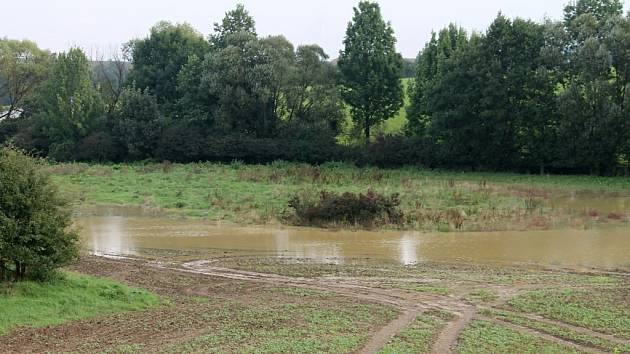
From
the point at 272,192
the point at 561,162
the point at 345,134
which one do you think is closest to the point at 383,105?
the point at 345,134

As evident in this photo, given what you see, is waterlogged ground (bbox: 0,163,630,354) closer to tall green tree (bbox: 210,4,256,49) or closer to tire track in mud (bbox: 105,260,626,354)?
tire track in mud (bbox: 105,260,626,354)

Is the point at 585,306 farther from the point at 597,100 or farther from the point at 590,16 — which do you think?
the point at 590,16

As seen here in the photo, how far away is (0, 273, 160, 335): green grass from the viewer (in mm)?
11523

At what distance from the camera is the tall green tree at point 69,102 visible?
198 ft

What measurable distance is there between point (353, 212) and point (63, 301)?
15246 mm

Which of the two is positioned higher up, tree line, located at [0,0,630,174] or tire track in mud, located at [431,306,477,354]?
tree line, located at [0,0,630,174]

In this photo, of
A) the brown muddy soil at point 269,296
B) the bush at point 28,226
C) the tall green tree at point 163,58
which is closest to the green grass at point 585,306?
the brown muddy soil at point 269,296

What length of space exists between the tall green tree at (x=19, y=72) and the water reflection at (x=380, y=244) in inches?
1855

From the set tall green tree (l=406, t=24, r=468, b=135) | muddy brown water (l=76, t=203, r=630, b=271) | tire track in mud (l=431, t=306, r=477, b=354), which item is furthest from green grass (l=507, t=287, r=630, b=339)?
tall green tree (l=406, t=24, r=468, b=135)

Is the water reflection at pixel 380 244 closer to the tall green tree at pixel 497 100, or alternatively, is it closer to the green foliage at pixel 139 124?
the tall green tree at pixel 497 100

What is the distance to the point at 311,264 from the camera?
18.4m

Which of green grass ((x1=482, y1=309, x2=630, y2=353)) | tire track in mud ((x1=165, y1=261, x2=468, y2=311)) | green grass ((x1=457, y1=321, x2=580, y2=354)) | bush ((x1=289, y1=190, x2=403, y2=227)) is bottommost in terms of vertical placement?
green grass ((x1=457, y1=321, x2=580, y2=354))

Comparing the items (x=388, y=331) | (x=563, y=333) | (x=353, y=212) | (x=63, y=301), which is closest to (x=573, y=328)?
(x=563, y=333)

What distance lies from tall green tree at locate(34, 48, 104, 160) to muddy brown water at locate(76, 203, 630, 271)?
3627cm
